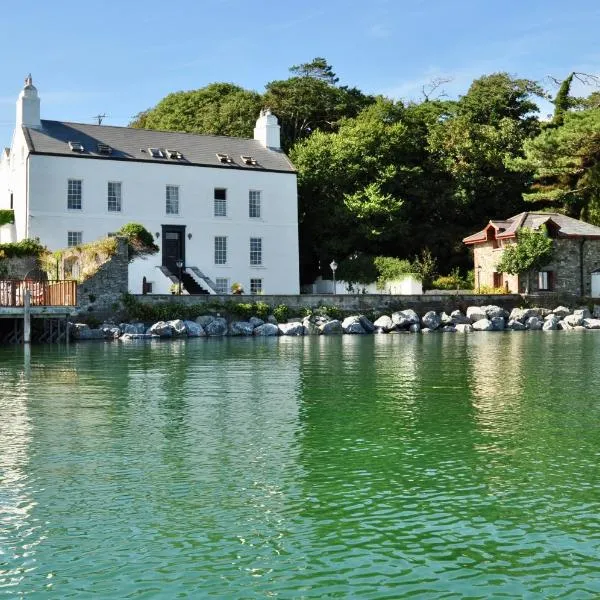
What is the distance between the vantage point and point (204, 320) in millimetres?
41250

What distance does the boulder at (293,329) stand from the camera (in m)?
41.3

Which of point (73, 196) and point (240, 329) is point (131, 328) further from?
point (73, 196)

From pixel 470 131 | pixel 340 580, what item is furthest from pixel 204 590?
pixel 470 131

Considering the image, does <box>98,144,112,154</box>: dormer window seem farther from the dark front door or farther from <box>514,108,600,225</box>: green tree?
<box>514,108,600,225</box>: green tree

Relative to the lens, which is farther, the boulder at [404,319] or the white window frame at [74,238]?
the white window frame at [74,238]

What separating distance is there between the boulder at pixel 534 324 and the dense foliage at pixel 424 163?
738 cm

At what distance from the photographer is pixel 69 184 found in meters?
46.9

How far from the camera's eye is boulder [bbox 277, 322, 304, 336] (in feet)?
136

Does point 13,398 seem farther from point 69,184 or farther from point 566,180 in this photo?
point 566,180

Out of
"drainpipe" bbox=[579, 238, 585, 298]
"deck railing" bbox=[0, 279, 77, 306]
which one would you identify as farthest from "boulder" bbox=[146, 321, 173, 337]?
"drainpipe" bbox=[579, 238, 585, 298]

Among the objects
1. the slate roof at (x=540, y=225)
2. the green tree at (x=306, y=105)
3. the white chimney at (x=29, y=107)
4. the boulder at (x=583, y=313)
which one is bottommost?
the boulder at (x=583, y=313)

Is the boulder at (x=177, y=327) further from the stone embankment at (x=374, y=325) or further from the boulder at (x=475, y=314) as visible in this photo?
the boulder at (x=475, y=314)

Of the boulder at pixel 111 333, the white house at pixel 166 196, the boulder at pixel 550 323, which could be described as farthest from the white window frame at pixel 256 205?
the boulder at pixel 550 323

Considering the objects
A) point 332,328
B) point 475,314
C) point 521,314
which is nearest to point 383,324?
point 332,328
